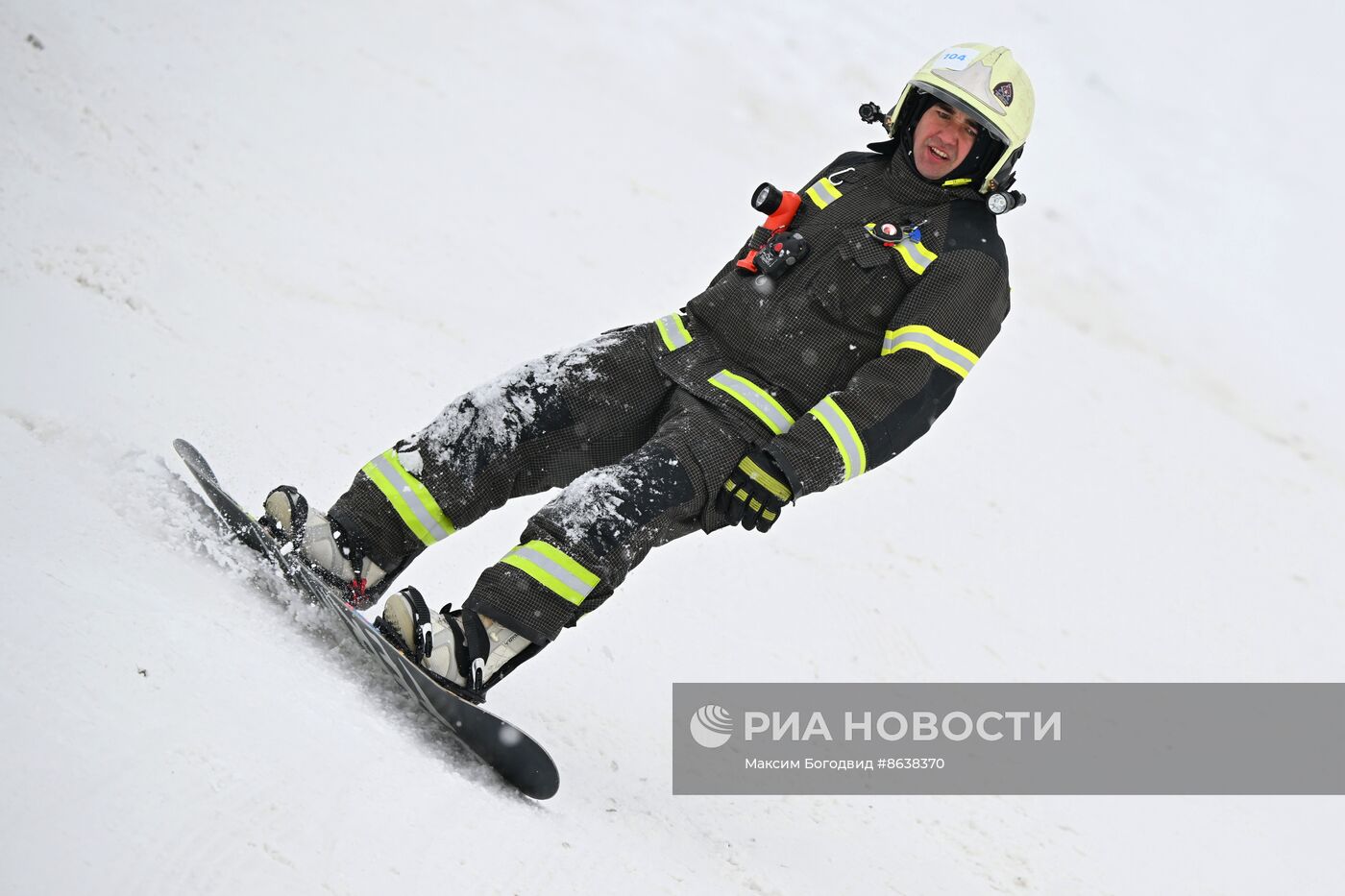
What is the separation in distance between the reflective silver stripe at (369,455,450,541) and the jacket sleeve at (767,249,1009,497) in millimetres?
968

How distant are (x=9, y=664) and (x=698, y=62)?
291 inches

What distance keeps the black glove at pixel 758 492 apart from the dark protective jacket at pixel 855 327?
52 mm

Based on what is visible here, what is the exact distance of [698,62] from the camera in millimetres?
8898

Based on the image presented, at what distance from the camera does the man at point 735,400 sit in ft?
10.5

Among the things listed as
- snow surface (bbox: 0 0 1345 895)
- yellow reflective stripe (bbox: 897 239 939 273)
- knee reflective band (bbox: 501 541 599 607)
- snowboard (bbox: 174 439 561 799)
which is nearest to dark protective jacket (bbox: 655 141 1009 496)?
yellow reflective stripe (bbox: 897 239 939 273)

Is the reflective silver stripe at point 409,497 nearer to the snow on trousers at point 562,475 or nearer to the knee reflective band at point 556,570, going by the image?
the snow on trousers at point 562,475

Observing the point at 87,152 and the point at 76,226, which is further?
the point at 87,152

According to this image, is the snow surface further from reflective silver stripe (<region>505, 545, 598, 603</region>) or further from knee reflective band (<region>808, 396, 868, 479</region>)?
knee reflective band (<region>808, 396, 868, 479</region>)

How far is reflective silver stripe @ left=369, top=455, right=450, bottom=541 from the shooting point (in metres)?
3.49

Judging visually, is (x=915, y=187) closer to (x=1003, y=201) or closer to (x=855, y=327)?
(x=1003, y=201)

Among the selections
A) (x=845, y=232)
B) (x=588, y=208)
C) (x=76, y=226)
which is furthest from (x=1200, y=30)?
(x=76, y=226)

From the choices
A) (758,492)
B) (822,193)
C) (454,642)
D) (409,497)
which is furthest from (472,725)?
(822,193)

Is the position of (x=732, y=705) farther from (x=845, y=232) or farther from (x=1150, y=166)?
(x=1150, y=166)

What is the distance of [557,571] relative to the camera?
A: 312 cm
